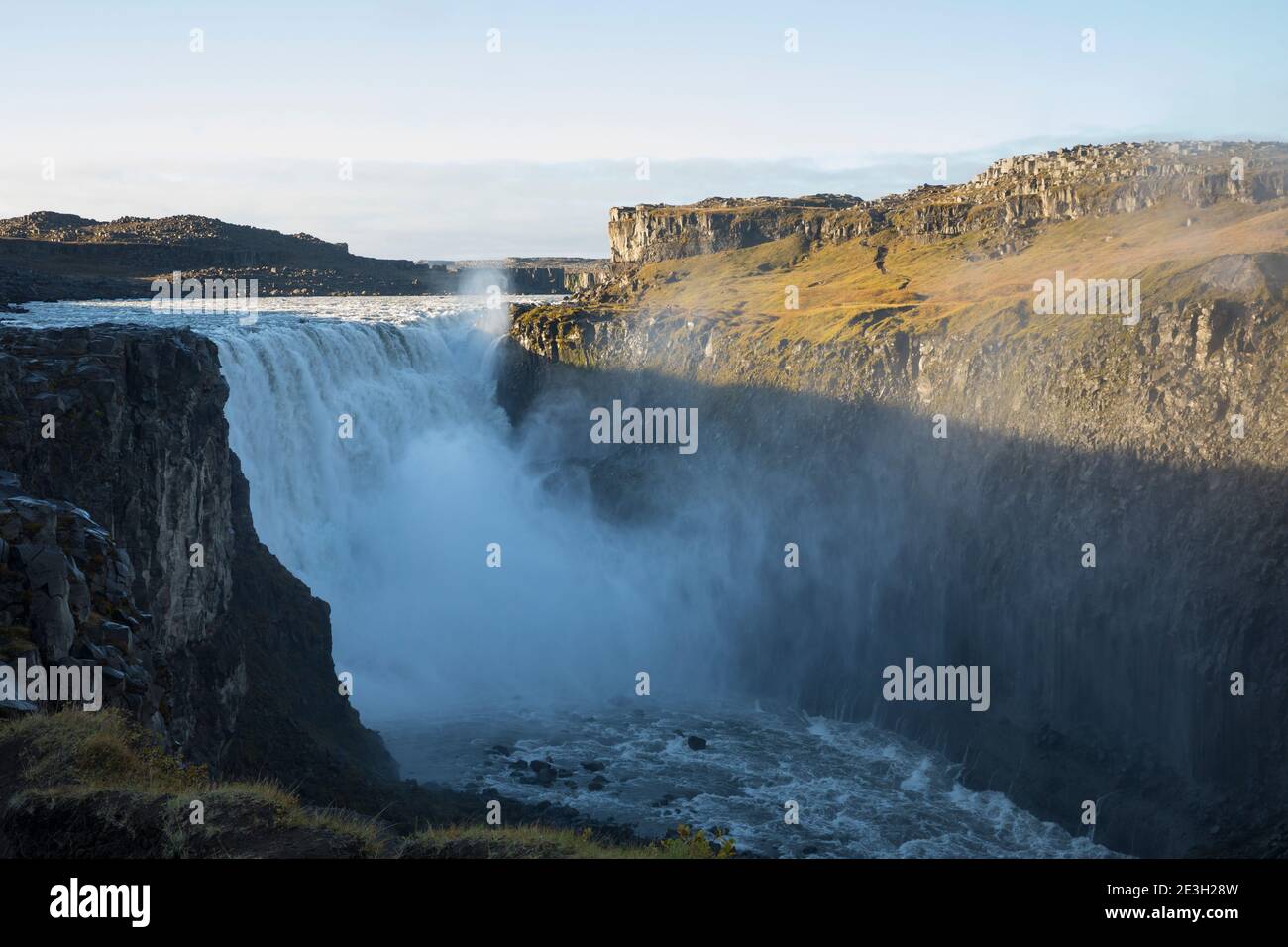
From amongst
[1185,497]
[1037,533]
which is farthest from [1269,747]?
[1037,533]

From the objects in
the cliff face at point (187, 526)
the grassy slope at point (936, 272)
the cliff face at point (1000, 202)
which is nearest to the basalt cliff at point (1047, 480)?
the grassy slope at point (936, 272)

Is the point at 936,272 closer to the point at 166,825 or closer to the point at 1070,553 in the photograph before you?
the point at 1070,553

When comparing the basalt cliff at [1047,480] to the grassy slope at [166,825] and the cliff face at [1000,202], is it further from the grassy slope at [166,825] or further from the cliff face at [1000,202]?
the grassy slope at [166,825]

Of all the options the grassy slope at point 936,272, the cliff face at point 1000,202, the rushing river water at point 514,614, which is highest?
the cliff face at point 1000,202

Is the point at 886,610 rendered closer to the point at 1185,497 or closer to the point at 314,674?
the point at 1185,497

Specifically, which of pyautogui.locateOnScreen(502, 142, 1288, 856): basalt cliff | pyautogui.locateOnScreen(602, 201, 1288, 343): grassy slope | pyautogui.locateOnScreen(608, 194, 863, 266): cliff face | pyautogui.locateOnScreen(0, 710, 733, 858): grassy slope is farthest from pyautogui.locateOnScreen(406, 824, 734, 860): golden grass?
pyautogui.locateOnScreen(608, 194, 863, 266): cliff face

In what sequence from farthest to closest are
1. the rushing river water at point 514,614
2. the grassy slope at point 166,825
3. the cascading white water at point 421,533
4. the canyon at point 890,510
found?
the cascading white water at point 421,533, the rushing river water at point 514,614, the canyon at point 890,510, the grassy slope at point 166,825

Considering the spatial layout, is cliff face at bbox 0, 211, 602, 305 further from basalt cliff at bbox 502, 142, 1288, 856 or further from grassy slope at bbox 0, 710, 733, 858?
grassy slope at bbox 0, 710, 733, 858
